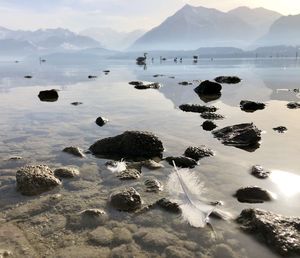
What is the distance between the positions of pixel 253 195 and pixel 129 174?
4.28 meters

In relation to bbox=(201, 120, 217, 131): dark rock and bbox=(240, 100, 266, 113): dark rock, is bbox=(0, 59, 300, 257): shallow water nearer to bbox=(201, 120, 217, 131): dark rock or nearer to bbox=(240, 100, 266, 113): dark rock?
bbox=(201, 120, 217, 131): dark rock

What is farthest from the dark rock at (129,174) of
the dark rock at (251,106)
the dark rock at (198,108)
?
the dark rock at (251,106)

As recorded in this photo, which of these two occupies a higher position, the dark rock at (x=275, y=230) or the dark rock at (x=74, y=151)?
the dark rock at (x=275, y=230)

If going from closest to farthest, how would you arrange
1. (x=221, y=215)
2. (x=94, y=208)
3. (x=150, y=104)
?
(x=221, y=215)
(x=94, y=208)
(x=150, y=104)

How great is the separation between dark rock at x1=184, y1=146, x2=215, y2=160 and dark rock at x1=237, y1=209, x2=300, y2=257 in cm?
582

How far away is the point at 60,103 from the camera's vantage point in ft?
113

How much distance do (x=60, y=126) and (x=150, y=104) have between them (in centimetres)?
1124

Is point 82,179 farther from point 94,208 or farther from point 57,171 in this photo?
point 94,208

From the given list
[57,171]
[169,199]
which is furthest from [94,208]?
[57,171]

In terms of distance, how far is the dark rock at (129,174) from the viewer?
13.0 metres

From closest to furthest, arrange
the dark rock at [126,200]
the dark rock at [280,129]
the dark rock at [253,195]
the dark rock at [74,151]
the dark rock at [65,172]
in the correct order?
the dark rock at [126,200] → the dark rock at [253,195] → the dark rock at [65,172] → the dark rock at [74,151] → the dark rock at [280,129]

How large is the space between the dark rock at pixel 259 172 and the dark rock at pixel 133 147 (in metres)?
4.05

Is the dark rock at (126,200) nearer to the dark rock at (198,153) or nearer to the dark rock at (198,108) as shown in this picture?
the dark rock at (198,153)

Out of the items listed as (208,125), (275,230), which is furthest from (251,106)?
(275,230)
